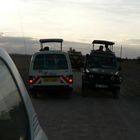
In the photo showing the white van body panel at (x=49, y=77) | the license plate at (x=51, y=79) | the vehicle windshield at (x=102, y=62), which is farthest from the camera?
the vehicle windshield at (x=102, y=62)

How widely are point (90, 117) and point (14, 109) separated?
12750mm

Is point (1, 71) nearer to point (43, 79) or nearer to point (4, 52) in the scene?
point (4, 52)

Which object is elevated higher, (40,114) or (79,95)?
(40,114)

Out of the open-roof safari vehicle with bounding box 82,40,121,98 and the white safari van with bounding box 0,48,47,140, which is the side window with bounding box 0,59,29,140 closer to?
the white safari van with bounding box 0,48,47,140

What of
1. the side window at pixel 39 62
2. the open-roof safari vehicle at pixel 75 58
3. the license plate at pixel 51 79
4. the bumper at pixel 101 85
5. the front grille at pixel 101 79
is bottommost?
the open-roof safari vehicle at pixel 75 58

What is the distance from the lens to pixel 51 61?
74.1ft

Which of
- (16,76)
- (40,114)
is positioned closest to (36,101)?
(40,114)

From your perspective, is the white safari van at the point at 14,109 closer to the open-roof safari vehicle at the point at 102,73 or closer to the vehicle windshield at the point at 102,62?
the open-roof safari vehicle at the point at 102,73

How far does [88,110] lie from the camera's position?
18328mm

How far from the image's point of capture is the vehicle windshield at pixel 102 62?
24.3m

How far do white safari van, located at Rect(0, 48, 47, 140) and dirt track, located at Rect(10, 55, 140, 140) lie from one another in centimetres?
818

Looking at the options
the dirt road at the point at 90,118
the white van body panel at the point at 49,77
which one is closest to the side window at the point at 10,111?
the dirt road at the point at 90,118

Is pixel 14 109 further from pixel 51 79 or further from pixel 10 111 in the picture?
pixel 51 79

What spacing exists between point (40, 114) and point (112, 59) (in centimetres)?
865
